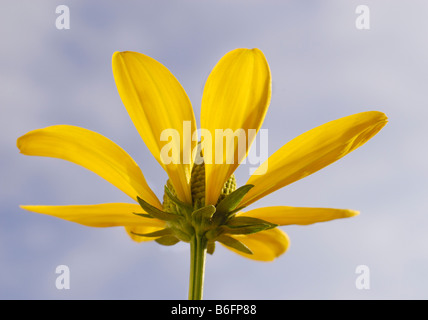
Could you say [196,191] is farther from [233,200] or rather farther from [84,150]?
[84,150]

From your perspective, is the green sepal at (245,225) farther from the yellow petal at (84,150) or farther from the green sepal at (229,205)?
the yellow petal at (84,150)

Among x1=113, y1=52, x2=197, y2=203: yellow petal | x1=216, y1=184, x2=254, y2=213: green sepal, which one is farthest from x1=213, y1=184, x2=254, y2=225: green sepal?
x1=113, y1=52, x2=197, y2=203: yellow petal

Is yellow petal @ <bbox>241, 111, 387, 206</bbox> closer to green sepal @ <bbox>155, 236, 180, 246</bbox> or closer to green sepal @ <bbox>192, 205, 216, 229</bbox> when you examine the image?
green sepal @ <bbox>192, 205, 216, 229</bbox>

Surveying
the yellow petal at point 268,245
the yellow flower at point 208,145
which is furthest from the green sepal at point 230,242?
the yellow petal at point 268,245

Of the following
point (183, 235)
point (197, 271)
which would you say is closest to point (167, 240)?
point (183, 235)
